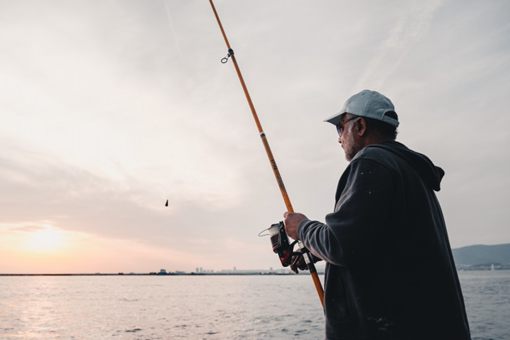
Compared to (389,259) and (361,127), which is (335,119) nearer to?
(361,127)

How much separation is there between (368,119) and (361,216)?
2.78 ft

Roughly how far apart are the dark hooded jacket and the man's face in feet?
1.48

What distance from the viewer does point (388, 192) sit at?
2.13m

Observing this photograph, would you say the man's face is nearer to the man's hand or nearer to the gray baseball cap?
the gray baseball cap

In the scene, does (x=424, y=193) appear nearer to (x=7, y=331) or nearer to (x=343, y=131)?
(x=343, y=131)

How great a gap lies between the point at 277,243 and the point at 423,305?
1456mm

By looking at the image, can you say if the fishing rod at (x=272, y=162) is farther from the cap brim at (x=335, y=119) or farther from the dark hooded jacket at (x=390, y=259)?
the cap brim at (x=335, y=119)

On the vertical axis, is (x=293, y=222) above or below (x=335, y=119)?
below

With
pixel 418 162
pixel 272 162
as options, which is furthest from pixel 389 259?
pixel 272 162

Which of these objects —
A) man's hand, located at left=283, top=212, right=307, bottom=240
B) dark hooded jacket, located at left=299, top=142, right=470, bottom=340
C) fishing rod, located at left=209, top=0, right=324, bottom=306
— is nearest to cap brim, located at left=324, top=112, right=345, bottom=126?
dark hooded jacket, located at left=299, top=142, right=470, bottom=340

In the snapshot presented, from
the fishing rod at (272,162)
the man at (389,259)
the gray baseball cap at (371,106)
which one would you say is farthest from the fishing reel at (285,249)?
the gray baseball cap at (371,106)

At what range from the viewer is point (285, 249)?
3.28 m

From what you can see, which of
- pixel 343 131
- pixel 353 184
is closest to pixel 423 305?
pixel 353 184

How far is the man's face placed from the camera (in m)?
2.70
